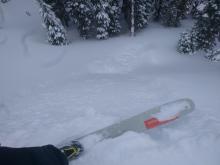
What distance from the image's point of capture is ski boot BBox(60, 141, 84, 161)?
462 centimetres

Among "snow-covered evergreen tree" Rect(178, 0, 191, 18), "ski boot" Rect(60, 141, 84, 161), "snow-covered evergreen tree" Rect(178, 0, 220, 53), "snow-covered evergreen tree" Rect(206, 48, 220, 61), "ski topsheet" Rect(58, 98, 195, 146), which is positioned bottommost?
"ski boot" Rect(60, 141, 84, 161)

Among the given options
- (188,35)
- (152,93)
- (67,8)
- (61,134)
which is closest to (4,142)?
(61,134)

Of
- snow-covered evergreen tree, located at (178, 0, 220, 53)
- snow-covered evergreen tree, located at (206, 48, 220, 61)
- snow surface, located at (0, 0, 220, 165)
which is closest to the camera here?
snow surface, located at (0, 0, 220, 165)

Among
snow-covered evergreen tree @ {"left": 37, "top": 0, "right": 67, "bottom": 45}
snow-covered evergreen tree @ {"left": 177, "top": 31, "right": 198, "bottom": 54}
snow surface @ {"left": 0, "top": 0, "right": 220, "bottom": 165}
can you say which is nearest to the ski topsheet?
snow surface @ {"left": 0, "top": 0, "right": 220, "bottom": 165}

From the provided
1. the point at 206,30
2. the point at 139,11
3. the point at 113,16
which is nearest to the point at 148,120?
the point at 206,30

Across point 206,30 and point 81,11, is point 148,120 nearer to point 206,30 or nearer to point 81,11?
point 206,30

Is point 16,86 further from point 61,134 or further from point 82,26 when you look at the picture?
point 82,26

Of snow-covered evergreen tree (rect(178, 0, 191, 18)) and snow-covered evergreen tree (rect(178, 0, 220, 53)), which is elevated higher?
snow-covered evergreen tree (rect(178, 0, 191, 18))

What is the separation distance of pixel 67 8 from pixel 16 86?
6649 mm

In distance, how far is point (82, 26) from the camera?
1327 cm

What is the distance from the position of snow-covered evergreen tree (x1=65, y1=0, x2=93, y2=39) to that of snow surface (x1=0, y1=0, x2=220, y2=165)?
1.11 meters

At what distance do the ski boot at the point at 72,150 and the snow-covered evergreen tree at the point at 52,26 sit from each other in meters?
8.62

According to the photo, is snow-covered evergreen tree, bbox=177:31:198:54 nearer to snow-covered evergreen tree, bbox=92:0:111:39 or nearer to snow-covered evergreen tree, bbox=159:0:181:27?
snow-covered evergreen tree, bbox=159:0:181:27

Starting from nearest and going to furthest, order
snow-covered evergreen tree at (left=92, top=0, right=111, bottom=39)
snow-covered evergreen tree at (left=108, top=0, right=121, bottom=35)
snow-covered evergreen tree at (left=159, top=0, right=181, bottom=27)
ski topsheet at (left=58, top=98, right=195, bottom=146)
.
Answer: ski topsheet at (left=58, top=98, right=195, bottom=146)
snow-covered evergreen tree at (left=92, top=0, right=111, bottom=39)
snow-covered evergreen tree at (left=108, top=0, right=121, bottom=35)
snow-covered evergreen tree at (left=159, top=0, right=181, bottom=27)
